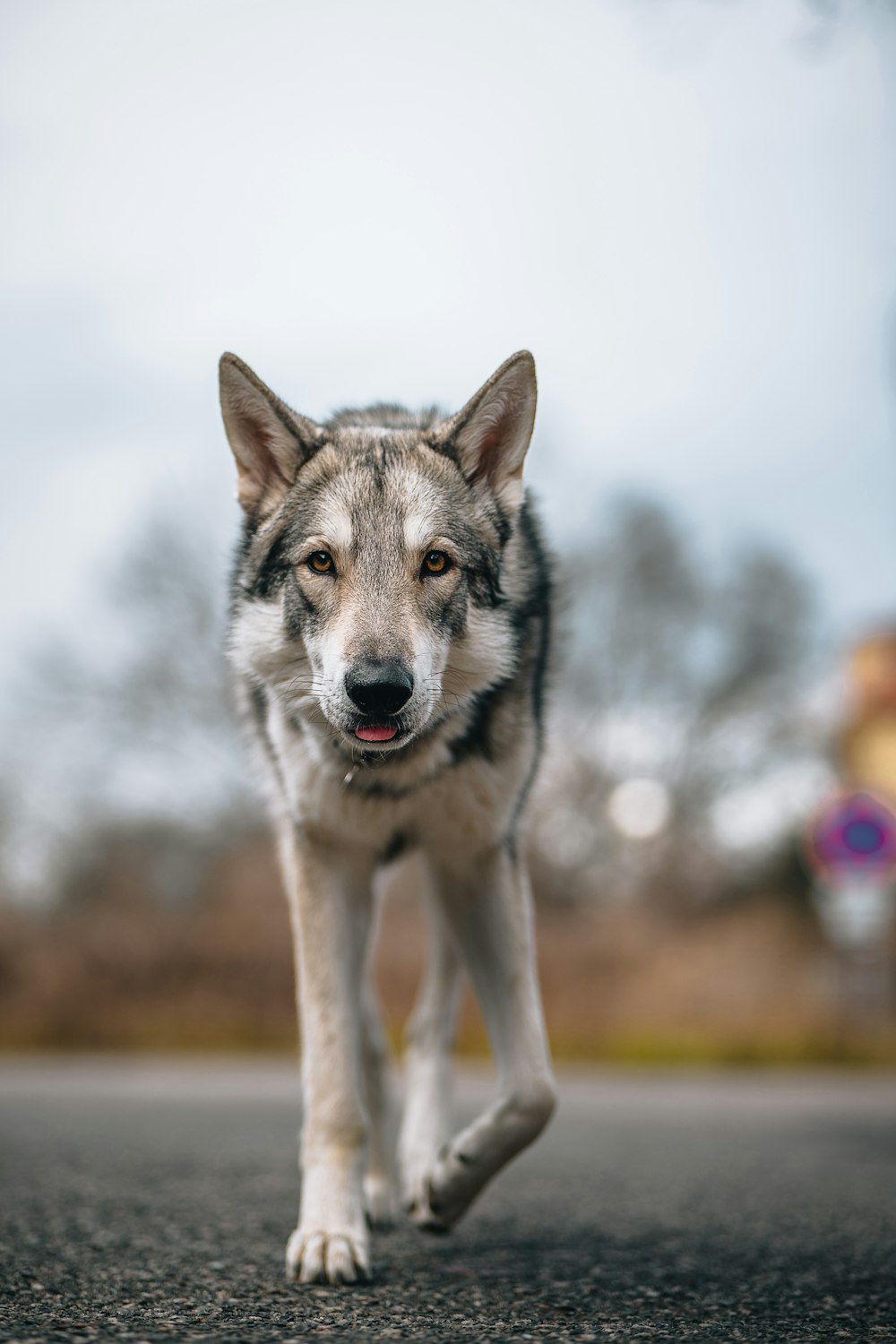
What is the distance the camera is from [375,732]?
3.35 m

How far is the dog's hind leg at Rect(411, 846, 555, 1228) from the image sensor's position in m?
3.66

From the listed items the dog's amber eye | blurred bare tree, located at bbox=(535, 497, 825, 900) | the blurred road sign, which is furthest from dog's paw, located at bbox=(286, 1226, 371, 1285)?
blurred bare tree, located at bbox=(535, 497, 825, 900)

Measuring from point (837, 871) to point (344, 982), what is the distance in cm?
1075

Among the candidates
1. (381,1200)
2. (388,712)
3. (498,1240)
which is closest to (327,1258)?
(498,1240)

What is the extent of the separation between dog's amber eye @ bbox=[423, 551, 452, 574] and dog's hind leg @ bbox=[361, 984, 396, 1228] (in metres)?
1.51

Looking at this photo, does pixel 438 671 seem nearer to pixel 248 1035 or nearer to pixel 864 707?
pixel 248 1035

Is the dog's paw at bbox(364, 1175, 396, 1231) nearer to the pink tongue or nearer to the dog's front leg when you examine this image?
the dog's front leg

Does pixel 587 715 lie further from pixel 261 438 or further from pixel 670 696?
pixel 261 438

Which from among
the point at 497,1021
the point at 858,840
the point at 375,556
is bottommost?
the point at 497,1021

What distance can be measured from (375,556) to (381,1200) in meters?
2.17

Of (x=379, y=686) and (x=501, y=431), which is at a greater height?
(x=501, y=431)

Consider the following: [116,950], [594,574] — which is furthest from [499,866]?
[594,574]

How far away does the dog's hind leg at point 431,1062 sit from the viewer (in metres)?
4.30

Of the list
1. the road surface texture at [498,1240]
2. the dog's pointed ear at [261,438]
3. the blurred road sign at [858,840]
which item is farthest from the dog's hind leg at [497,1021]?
the blurred road sign at [858,840]
